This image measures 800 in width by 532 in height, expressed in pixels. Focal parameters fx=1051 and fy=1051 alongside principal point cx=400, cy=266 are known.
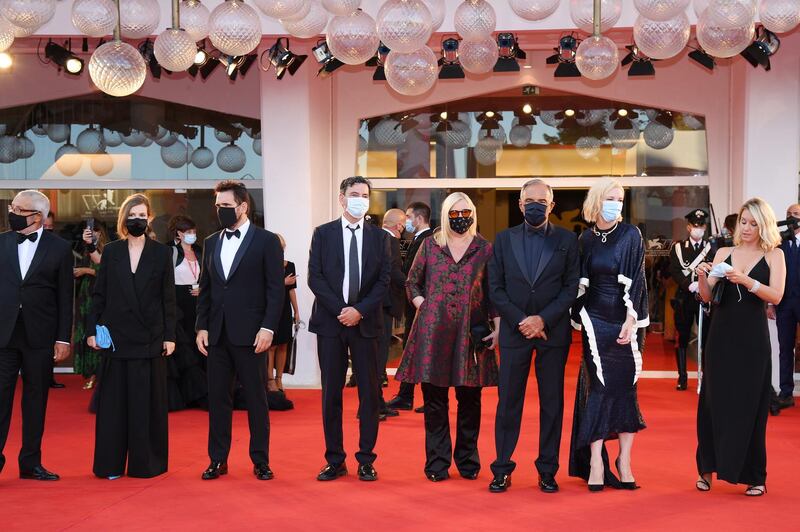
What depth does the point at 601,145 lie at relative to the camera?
11.5 meters

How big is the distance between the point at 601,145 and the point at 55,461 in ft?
23.0

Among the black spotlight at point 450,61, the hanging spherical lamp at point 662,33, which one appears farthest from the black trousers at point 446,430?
the black spotlight at point 450,61

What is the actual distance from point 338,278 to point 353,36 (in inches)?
67.2

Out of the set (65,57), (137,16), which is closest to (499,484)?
(137,16)

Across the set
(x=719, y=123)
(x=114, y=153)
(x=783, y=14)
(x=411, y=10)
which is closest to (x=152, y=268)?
(x=411, y=10)

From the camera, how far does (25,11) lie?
6539mm

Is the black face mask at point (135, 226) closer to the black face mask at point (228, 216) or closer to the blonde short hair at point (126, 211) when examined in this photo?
the blonde short hair at point (126, 211)

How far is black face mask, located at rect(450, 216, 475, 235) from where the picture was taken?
19.7ft

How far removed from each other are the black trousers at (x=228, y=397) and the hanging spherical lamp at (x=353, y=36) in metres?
2.10

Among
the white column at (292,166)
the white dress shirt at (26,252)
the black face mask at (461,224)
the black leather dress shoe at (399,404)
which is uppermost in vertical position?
the white column at (292,166)

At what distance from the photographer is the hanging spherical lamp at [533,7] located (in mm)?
6879

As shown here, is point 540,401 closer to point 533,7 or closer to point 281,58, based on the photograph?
point 533,7

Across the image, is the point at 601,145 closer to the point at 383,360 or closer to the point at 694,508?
the point at 383,360

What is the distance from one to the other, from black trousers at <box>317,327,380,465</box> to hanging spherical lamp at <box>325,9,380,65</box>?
1958 millimetres
